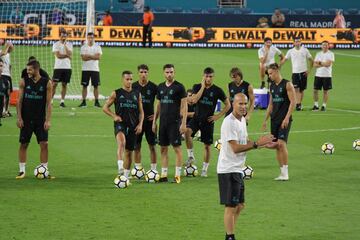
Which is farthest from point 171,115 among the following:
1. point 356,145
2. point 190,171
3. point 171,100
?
point 356,145

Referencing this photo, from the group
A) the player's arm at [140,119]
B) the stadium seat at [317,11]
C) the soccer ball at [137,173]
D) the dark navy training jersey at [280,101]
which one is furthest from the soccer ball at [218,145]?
the stadium seat at [317,11]

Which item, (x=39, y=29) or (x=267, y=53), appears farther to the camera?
(x=39, y=29)

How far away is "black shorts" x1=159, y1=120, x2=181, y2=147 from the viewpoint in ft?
62.3

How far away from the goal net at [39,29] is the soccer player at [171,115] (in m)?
22.8

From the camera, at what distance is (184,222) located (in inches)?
609

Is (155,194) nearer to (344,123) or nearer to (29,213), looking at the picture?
(29,213)

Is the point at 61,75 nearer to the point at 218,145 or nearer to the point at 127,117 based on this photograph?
the point at 218,145

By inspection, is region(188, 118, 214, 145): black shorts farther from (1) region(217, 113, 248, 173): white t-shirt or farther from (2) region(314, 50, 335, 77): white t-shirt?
(2) region(314, 50, 335, 77): white t-shirt

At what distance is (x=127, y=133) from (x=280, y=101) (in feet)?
10.7

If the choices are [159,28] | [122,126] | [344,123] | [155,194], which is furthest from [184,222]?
[159,28]

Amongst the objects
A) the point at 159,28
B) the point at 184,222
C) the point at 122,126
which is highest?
the point at 159,28

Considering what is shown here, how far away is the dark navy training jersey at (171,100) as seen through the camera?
1903cm

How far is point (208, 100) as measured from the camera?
20047mm

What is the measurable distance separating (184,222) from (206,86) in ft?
16.9
